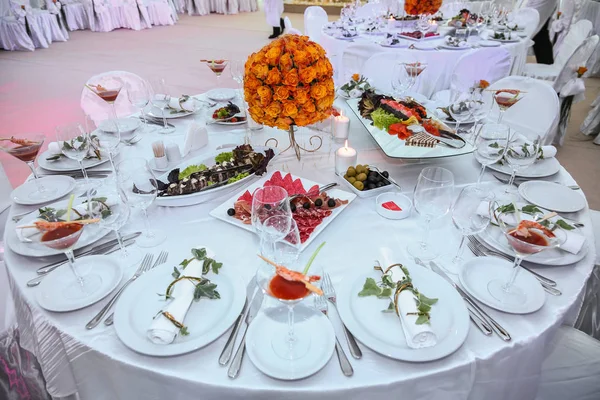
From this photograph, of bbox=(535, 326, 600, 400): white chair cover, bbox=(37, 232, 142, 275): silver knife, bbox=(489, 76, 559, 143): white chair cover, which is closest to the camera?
bbox=(37, 232, 142, 275): silver knife

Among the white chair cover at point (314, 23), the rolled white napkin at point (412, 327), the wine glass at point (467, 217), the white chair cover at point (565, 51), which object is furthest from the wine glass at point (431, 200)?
the white chair cover at point (314, 23)

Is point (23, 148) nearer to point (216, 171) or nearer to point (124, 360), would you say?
point (216, 171)

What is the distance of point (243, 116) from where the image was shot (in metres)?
2.35

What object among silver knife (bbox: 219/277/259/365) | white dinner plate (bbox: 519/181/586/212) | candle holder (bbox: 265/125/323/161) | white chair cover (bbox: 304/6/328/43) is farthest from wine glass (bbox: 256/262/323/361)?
white chair cover (bbox: 304/6/328/43)

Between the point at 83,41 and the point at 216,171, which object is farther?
the point at 83,41

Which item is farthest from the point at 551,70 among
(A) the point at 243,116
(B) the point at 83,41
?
(B) the point at 83,41

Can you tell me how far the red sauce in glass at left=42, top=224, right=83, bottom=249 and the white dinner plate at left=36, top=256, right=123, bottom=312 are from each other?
0.11 m

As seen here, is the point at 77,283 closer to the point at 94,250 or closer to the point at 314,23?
the point at 94,250

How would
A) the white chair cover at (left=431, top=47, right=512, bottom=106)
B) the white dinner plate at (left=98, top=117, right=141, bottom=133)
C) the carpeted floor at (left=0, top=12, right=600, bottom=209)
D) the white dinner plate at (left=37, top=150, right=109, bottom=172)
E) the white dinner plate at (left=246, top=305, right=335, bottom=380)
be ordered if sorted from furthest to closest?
the carpeted floor at (left=0, top=12, right=600, bottom=209), the white chair cover at (left=431, top=47, right=512, bottom=106), the white dinner plate at (left=98, top=117, right=141, bottom=133), the white dinner plate at (left=37, top=150, right=109, bottom=172), the white dinner plate at (left=246, top=305, right=335, bottom=380)

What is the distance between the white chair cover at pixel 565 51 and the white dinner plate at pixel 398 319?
4204 mm

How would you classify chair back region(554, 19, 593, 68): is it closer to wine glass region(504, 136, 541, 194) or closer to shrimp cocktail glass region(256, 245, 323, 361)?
wine glass region(504, 136, 541, 194)

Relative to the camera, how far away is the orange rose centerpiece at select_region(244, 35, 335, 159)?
159 centimetres

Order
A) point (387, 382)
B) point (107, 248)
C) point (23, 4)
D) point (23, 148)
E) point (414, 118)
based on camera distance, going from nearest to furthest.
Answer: point (387, 382) → point (107, 248) → point (23, 148) → point (414, 118) → point (23, 4)

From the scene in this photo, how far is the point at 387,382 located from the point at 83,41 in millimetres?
10666
